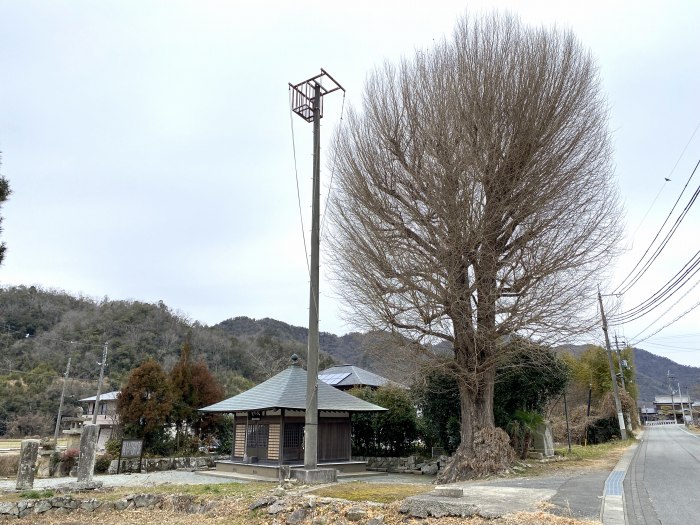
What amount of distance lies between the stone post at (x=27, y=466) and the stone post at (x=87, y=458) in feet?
3.96

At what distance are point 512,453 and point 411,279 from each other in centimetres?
579

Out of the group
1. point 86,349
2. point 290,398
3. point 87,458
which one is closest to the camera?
point 87,458

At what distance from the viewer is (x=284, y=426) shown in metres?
18.0

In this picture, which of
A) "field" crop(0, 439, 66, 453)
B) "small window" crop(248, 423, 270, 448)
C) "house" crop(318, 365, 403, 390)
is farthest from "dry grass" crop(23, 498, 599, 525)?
"house" crop(318, 365, 403, 390)

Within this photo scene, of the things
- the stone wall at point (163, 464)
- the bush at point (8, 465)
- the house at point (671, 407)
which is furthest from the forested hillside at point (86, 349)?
the house at point (671, 407)

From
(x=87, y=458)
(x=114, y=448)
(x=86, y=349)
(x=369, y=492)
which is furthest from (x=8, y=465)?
(x=86, y=349)

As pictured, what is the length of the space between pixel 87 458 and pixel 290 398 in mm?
6790

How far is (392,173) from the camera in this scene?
14195 millimetres

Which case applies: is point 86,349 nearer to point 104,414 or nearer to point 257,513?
point 104,414

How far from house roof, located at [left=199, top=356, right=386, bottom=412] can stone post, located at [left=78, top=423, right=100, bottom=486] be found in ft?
17.7

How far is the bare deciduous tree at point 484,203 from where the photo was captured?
13.0 metres

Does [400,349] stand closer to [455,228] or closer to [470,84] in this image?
[455,228]

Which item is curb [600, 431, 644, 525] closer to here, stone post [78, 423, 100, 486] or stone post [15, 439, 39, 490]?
stone post [78, 423, 100, 486]

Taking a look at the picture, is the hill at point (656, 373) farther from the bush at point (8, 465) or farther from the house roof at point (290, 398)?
the bush at point (8, 465)
